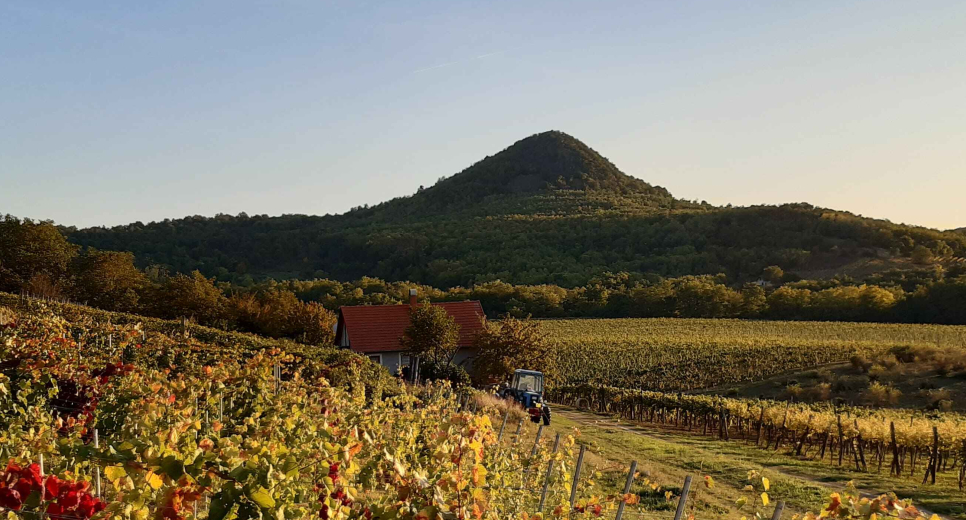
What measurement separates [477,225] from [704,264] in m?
34.0

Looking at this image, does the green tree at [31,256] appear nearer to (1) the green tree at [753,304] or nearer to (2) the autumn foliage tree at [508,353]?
(2) the autumn foliage tree at [508,353]

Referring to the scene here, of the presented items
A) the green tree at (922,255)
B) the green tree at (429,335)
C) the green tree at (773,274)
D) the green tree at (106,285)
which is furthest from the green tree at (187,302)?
the green tree at (922,255)

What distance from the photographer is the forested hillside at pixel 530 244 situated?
3625 inches

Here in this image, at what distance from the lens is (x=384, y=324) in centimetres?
3447

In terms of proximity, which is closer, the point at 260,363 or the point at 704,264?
the point at 260,363

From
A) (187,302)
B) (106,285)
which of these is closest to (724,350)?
(187,302)

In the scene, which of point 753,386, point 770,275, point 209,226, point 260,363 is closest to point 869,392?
point 753,386

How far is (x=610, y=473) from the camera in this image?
13969mm

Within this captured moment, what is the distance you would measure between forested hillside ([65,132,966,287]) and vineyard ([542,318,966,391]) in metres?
34.6

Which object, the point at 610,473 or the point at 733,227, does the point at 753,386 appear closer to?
the point at 610,473

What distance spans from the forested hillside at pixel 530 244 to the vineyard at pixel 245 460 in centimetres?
7237

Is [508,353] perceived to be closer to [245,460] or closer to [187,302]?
[187,302]

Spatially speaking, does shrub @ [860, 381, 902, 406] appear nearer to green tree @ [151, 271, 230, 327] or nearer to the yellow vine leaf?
green tree @ [151, 271, 230, 327]

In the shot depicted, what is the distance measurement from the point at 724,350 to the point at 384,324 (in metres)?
21.5
